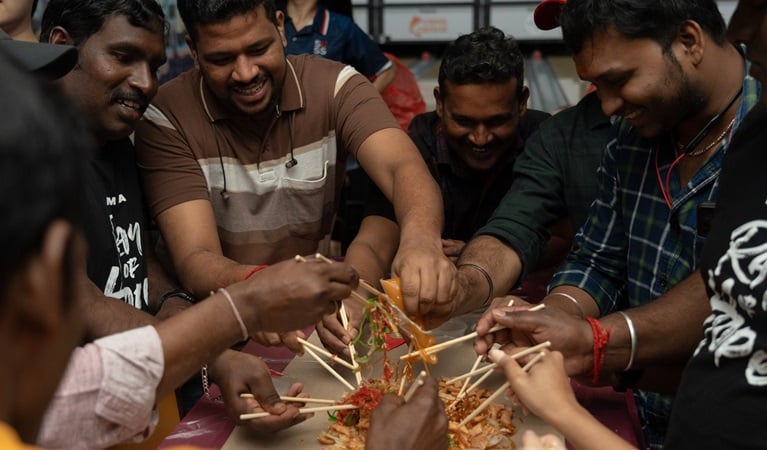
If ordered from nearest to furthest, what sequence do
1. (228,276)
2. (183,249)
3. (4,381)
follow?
(4,381)
(228,276)
(183,249)

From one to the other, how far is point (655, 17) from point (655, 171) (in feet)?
1.25

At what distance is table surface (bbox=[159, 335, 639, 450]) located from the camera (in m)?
1.73

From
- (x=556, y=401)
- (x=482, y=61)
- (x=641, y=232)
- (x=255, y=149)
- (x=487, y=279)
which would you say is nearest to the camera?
(x=556, y=401)

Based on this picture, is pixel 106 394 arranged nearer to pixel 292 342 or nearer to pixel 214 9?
pixel 292 342

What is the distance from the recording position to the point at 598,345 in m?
1.85

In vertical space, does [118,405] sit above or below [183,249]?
above

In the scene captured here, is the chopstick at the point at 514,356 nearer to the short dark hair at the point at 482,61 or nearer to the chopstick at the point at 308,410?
the chopstick at the point at 308,410

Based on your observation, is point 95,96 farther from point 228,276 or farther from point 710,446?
point 710,446

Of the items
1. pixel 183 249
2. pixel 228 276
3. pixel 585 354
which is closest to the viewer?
pixel 585 354

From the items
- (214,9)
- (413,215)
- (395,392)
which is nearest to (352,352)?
(395,392)

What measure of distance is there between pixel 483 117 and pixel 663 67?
0.85 meters

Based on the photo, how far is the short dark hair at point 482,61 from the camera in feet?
8.87

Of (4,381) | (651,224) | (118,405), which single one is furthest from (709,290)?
(4,381)

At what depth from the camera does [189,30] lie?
8.17 ft
